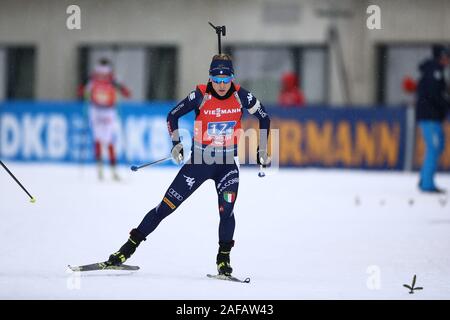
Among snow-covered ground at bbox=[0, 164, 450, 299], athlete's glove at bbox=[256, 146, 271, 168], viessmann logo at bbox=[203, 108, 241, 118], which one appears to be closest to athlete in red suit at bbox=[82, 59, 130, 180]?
snow-covered ground at bbox=[0, 164, 450, 299]

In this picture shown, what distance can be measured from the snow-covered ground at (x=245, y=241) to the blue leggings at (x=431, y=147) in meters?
0.50

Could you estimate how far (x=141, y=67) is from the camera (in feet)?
94.5

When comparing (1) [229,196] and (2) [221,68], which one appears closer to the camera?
(2) [221,68]

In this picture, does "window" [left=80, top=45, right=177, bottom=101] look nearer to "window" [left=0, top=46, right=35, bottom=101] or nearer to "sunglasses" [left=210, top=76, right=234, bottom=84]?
"window" [left=0, top=46, right=35, bottom=101]

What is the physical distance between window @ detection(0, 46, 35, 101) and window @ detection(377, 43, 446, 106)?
9.73 meters

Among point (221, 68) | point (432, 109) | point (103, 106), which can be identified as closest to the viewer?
point (221, 68)

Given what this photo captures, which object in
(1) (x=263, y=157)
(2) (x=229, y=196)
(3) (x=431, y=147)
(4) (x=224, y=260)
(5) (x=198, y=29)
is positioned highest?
(5) (x=198, y=29)

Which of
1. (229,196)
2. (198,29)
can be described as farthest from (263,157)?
(198,29)

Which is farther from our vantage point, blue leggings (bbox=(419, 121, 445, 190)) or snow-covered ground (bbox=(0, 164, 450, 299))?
blue leggings (bbox=(419, 121, 445, 190))

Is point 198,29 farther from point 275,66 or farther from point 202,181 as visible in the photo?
point 202,181

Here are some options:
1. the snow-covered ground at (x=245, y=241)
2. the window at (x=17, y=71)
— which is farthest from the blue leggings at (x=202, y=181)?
the window at (x=17, y=71)

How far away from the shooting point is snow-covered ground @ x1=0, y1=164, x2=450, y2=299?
7750mm

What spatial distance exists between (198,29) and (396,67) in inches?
206
